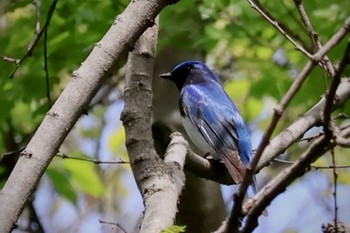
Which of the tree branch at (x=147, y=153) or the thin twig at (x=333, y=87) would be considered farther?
the tree branch at (x=147, y=153)

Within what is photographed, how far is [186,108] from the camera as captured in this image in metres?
4.53

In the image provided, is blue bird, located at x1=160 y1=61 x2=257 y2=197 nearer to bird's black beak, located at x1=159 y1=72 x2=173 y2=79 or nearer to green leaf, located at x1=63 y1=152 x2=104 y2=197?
bird's black beak, located at x1=159 y1=72 x2=173 y2=79

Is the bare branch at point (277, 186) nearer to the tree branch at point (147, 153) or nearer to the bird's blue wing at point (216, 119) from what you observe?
the tree branch at point (147, 153)

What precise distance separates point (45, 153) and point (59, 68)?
2.88 metres

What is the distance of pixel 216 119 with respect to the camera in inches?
188

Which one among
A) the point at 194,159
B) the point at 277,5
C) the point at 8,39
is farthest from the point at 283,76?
the point at 194,159

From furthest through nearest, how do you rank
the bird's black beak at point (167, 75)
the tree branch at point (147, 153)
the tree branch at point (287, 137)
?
the bird's black beak at point (167, 75)
the tree branch at point (287, 137)
the tree branch at point (147, 153)

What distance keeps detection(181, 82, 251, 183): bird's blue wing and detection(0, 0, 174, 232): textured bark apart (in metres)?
1.99

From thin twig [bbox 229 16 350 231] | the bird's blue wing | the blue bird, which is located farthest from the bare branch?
the bird's blue wing

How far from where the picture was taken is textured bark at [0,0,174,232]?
148 cm

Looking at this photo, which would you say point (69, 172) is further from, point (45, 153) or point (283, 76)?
point (45, 153)

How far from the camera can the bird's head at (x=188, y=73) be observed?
470 cm

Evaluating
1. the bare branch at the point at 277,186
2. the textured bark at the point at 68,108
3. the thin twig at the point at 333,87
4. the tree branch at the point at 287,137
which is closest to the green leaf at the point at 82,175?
the tree branch at the point at 287,137

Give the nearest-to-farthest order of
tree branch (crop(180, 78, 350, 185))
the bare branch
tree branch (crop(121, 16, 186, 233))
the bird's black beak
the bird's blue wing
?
1. the bare branch
2. tree branch (crop(121, 16, 186, 233))
3. tree branch (crop(180, 78, 350, 185))
4. the bird's blue wing
5. the bird's black beak
